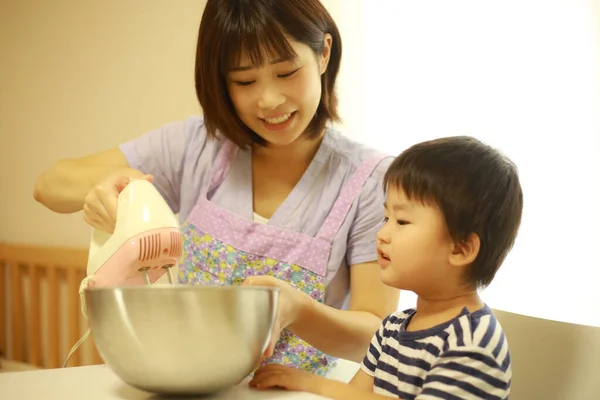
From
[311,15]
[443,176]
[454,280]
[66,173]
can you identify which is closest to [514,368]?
[454,280]

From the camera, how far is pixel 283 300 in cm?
97

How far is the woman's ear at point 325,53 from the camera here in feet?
4.16

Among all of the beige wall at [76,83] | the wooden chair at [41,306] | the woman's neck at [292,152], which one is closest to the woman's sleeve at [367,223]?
the woman's neck at [292,152]

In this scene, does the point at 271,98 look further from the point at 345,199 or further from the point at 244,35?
the point at 345,199

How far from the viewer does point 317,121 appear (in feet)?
Answer: 4.42

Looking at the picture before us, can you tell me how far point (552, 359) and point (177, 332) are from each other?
1.74 feet

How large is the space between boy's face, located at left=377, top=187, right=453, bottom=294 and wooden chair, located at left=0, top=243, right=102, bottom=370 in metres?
1.84

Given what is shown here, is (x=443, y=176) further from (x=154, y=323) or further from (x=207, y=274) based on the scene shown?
(x=207, y=274)

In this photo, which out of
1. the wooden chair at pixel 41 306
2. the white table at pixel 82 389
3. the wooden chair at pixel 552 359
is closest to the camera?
the white table at pixel 82 389

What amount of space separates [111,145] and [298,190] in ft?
4.77

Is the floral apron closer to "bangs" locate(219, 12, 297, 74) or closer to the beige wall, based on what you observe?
"bangs" locate(219, 12, 297, 74)

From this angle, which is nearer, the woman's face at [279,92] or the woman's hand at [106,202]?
the woman's hand at [106,202]

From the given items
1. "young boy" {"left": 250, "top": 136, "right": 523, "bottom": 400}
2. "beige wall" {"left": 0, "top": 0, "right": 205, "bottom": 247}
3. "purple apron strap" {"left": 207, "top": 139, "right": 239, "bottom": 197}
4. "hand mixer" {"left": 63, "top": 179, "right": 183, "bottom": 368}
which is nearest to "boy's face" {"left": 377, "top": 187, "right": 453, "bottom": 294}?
"young boy" {"left": 250, "top": 136, "right": 523, "bottom": 400}

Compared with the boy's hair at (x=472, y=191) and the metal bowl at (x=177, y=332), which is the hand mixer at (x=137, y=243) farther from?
the boy's hair at (x=472, y=191)
